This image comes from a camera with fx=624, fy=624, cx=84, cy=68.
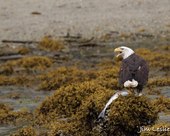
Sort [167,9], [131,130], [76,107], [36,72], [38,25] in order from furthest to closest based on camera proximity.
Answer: [167,9]
[38,25]
[36,72]
[76,107]
[131,130]

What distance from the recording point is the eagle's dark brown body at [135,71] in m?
11.4

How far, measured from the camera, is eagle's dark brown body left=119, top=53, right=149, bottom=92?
1139 centimetres

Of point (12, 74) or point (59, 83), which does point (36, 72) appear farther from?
point (59, 83)

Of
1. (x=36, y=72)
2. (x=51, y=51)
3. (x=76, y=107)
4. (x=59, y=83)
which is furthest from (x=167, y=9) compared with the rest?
(x=76, y=107)

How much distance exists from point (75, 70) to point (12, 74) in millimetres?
2839

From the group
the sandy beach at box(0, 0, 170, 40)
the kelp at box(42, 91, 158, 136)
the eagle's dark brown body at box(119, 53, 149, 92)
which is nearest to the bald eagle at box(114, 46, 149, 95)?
the eagle's dark brown body at box(119, 53, 149, 92)

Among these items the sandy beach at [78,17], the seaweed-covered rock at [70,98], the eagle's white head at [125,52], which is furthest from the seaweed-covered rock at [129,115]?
Answer: the sandy beach at [78,17]

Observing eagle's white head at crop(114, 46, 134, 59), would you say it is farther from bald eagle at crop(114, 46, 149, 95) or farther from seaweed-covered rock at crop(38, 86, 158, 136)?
seaweed-covered rock at crop(38, 86, 158, 136)

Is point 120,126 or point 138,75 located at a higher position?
point 138,75

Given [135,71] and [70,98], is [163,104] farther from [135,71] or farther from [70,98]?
[135,71]

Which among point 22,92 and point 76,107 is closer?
point 76,107

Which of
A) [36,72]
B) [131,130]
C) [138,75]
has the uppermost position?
[138,75]

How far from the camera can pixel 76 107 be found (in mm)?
13992

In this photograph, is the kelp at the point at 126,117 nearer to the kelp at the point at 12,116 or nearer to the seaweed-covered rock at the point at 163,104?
the seaweed-covered rock at the point at 163,104
